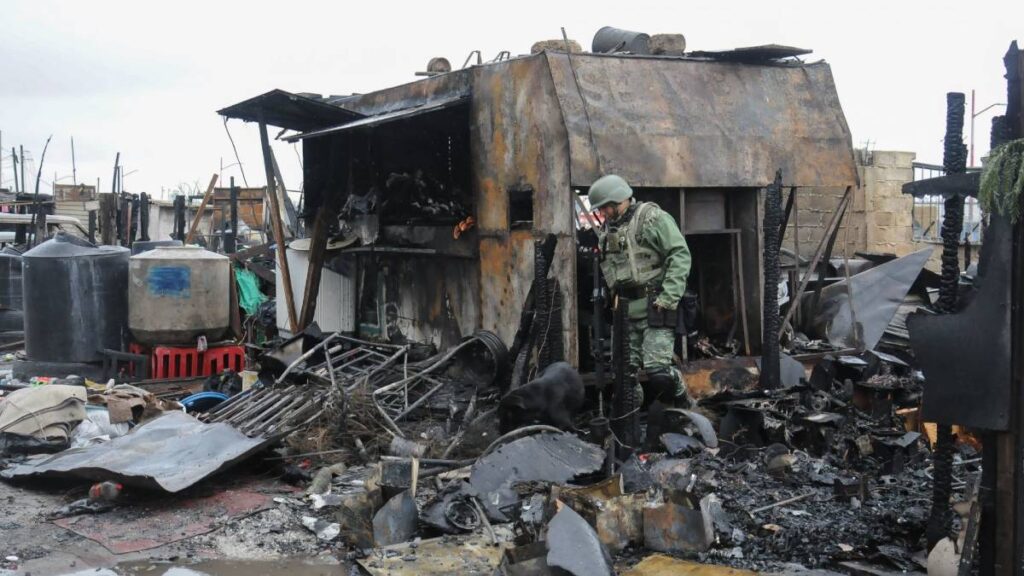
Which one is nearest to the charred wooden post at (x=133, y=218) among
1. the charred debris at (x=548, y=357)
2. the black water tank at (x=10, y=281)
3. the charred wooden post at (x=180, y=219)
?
the charred wooden post at (x=180, y=219)

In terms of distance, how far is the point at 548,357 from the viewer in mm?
7809

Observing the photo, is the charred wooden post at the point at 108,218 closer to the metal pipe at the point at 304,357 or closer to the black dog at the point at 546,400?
the metal pipe at the point at 304,357

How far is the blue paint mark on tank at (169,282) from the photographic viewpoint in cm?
1041

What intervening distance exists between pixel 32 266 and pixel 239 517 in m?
5.90

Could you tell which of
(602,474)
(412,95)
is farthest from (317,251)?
(602,474)

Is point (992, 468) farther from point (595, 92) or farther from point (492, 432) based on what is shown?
point (595, 92)

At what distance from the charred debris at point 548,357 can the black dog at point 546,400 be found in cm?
4

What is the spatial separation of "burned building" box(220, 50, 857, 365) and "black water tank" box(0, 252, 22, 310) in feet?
21.0

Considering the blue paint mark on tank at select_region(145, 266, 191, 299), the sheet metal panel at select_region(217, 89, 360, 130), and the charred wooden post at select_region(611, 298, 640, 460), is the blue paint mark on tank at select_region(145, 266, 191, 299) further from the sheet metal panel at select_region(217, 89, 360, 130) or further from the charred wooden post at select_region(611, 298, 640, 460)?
the charred wooden post at select_region(611, 298, 640, 460)

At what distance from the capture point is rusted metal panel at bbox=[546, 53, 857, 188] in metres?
8.03

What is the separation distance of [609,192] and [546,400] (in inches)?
66.1

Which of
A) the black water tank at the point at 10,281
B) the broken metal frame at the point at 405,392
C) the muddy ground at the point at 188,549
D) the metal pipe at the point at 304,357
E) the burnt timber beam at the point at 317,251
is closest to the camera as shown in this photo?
the muddy ground at the point at 188,549

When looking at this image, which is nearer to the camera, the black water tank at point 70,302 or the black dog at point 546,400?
the black dog at point 546,400

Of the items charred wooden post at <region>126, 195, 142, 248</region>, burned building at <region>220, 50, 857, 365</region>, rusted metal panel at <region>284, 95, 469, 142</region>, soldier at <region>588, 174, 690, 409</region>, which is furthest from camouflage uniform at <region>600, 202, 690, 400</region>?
charred wooden post at <region>126, 195, 142, 248</region>
